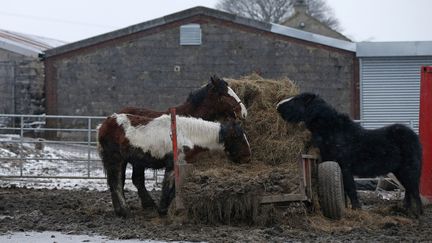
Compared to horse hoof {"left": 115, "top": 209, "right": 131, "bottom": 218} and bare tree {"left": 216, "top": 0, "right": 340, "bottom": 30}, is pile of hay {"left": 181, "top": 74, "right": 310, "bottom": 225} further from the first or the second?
bare tree {"left": 216, "top": 0, "right": 340, "bottom": 30}

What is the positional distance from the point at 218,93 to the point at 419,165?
10.3 feet

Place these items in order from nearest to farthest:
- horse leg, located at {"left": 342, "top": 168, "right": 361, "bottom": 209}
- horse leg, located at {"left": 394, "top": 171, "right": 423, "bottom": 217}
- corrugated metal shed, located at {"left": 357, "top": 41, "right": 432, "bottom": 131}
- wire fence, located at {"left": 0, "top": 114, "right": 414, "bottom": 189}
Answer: horse leg, located at {"left": 342, "top": 168, "right": 361, "bottom": 209} → horse leg, located at {"left": 394, "top": 171, "right": 423, "bottom": 217} → wire fence, located at {"left": 0, "top": 114, "right": 414, "bottom": 189} → corrugated metal shed, located at {"left": 357, "top": 41, "right": 432, "bottom": 131}

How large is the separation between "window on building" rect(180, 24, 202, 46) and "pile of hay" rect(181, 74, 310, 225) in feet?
39.6

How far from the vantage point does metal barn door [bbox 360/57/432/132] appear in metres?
22.1

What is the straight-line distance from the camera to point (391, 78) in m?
22.3

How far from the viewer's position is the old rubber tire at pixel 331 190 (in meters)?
9.04

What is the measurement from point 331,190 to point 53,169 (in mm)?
9200

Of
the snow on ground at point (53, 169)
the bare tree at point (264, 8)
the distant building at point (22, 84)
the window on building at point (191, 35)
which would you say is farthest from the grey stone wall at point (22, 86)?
the bare tree at point (264, 8)

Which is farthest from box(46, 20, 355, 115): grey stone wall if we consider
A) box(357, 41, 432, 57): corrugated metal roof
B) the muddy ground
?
the muddy ground

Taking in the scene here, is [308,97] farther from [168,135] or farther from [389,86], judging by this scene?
[389,86]

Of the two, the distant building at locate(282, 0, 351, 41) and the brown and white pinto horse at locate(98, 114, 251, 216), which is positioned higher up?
the distant building at locate(282, 0, 351, 41)

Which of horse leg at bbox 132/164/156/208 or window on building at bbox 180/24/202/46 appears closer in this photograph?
horse leg at bbox 132/164/156/208

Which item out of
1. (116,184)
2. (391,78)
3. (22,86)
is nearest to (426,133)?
(116,184)

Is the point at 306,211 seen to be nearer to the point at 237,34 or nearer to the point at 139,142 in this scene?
the point at 139,142
